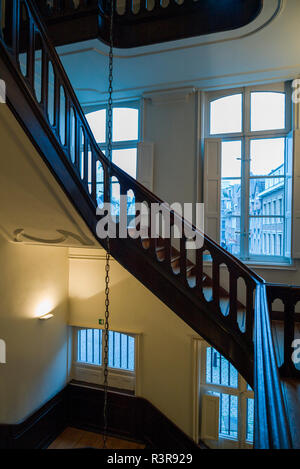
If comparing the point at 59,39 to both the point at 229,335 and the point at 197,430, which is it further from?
the point at 197,430

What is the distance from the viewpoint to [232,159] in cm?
493

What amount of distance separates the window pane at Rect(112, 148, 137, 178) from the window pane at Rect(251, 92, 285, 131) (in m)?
2.13

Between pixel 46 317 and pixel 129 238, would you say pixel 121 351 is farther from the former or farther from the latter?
pixel 129 238

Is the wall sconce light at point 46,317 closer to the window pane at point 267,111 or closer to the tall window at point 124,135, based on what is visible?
the tall window at point 124,135

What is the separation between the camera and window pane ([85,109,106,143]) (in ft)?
18.7

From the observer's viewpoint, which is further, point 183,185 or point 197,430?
point 183,185

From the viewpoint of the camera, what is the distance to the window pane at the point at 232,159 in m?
4.91

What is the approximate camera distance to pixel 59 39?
12.2 ft

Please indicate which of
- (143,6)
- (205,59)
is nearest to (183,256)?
(205,59)

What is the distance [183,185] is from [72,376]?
13.8ft

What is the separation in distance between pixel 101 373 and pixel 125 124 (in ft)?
15.5

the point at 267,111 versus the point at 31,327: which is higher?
the point at 267,111

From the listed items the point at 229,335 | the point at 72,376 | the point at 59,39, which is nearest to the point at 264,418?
the point at 229,335

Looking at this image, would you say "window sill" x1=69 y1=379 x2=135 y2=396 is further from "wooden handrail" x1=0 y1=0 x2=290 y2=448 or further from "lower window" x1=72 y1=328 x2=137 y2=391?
"wooden handrail" x1=0 y1=0 x2=290 y2=448
